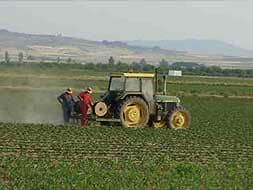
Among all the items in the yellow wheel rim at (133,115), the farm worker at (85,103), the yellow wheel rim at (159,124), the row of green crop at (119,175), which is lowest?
the yellow wheel rim at (159,124)

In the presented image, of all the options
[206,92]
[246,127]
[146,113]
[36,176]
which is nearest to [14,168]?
[36,176]

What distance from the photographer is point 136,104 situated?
23906 millimetres

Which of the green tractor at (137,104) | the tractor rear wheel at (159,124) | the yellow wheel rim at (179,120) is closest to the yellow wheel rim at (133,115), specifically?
the green tractor at (137,104)

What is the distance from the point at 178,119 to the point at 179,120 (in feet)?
0.20

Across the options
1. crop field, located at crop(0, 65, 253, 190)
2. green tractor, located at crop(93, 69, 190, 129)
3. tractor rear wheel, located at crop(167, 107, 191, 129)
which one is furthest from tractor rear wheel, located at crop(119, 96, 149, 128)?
tractor rear wheel, located at crop(167, 107, 191, 129)

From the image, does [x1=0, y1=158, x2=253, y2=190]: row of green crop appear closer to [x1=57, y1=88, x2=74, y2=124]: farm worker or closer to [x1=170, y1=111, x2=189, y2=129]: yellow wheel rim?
[x1=57, y1=88, x2=74, y2=124]: farm worker

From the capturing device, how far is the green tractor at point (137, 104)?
23.7 metres

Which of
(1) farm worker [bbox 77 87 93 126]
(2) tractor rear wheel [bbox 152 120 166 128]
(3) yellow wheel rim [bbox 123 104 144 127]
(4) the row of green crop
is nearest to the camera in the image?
(4) the row of green crop

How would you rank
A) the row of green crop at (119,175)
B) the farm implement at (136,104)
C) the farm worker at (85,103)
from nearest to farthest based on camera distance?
the row of green crop at (119,175)
the farm worker at (85,103)
the farm implement at (136,104)

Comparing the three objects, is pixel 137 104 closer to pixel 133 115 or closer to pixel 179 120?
pixel 133 115

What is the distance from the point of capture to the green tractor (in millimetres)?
23672

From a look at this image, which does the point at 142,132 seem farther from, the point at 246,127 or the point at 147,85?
the point at 246,127

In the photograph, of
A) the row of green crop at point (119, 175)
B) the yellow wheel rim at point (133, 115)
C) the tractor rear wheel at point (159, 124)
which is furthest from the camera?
the tractor rear wheel at point (159, 124)

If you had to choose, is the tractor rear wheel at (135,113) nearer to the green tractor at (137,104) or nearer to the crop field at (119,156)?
the green tractor at (137,104)
